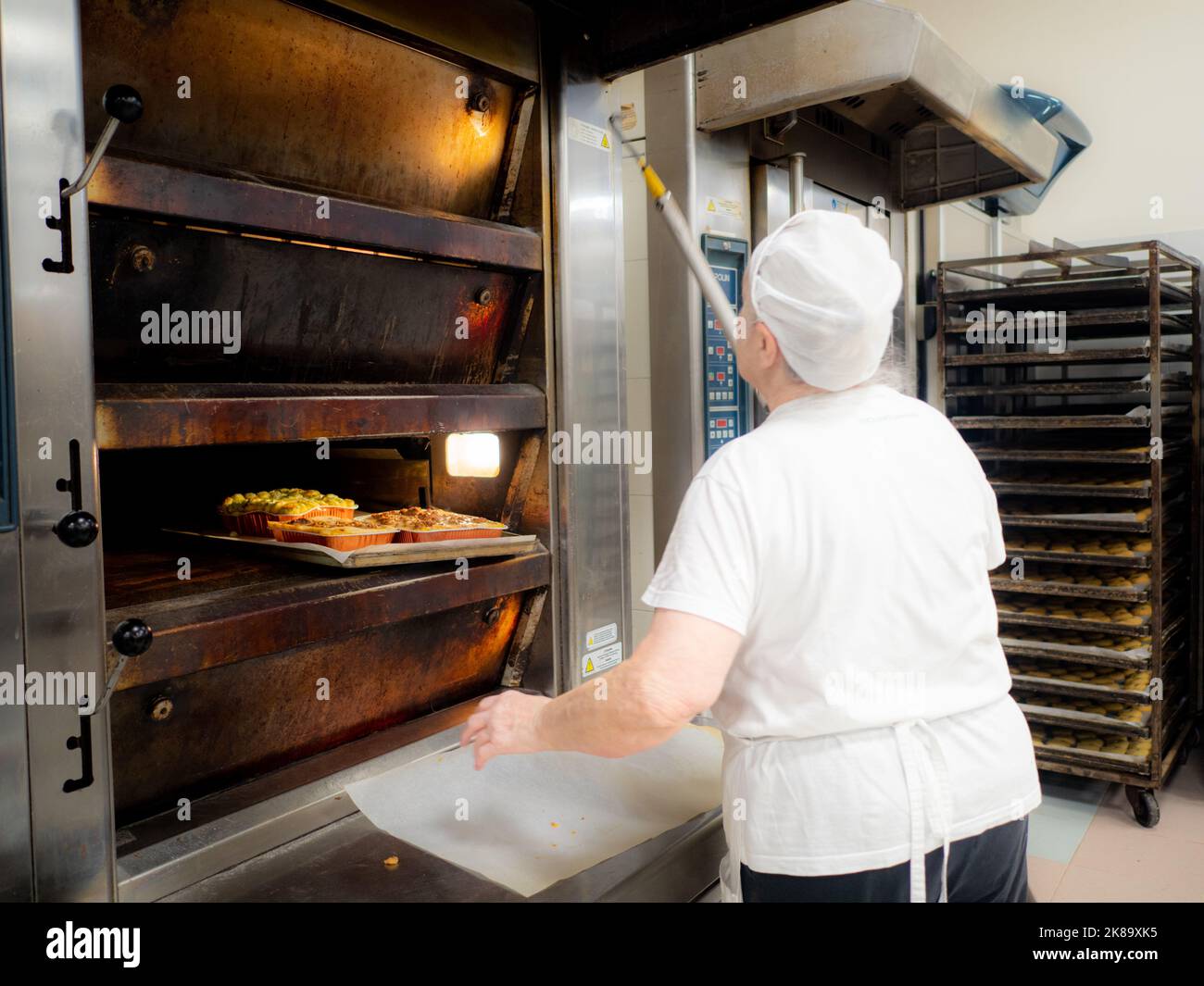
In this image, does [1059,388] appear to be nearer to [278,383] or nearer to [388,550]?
[388,550]

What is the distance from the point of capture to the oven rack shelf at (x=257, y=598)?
129 centimetres

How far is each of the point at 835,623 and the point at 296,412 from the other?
2.85 ft

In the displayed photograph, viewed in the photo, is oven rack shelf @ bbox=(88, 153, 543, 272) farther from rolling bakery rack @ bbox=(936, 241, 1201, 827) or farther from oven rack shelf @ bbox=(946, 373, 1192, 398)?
oven rack shelf @ bbox=(946, 373, 1192, 398)

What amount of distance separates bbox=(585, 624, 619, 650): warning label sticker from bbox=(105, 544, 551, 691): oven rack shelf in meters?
0.19

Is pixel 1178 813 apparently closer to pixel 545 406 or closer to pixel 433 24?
pixel 545 406

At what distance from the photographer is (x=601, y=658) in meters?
2.06

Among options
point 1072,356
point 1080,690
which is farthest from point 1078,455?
point 1080,690

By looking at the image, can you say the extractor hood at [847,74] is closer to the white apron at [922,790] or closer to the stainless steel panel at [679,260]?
the stainless steel panel at [679,260]

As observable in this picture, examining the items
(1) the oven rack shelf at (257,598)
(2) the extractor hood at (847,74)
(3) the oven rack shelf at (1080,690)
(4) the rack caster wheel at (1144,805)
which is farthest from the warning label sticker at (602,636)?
(4) the rack caster wheel at (1144,805)

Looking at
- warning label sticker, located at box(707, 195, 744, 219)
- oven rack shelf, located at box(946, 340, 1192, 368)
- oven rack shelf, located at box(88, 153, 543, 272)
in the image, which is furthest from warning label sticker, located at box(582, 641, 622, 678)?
oven rack shelf, located at box(946, 340, 1192, 368)

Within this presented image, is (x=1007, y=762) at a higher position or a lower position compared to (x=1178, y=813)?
higher
